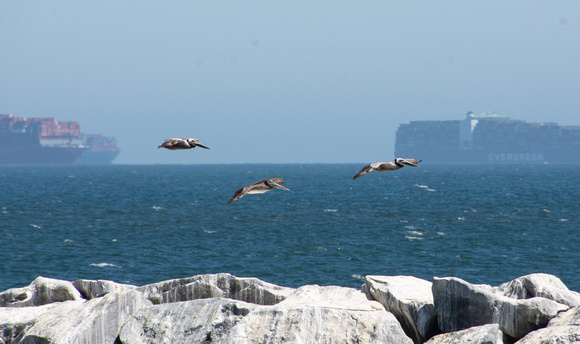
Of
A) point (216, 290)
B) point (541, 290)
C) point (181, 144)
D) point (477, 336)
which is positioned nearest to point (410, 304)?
point (477, 336)

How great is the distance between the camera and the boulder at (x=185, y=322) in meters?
12.6

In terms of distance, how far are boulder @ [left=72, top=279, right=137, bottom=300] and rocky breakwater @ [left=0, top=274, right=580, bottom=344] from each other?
102cm

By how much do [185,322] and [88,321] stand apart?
7.29ft

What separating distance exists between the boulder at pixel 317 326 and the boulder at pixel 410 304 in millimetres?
1484

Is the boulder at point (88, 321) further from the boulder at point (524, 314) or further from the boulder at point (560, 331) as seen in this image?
the boulder at point (560, 331)

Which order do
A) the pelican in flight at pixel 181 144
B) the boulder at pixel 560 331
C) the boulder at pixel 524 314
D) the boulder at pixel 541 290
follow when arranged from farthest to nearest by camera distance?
the boulder at pixel 541 290 → the boulder at pixel 524 314 → the boulder at pixel 560 331 → the pelican in flight at pixel 181 144

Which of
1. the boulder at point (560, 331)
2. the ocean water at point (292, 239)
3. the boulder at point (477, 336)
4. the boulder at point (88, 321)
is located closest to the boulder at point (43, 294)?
the boulder at point (88, 321)

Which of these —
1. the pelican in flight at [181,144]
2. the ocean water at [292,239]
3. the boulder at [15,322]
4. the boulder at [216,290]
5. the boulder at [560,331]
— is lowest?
the ocean water at [292,239]

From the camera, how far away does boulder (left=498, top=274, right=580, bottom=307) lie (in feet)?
47.5

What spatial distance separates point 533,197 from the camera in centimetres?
7881

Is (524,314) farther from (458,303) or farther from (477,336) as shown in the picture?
(477,336)

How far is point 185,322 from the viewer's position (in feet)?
42.3

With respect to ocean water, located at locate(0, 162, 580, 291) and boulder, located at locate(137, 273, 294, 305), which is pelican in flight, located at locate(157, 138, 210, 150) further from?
ocean water, located at locate(0, 162, 580, 291)

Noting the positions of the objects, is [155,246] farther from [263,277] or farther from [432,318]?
[432,318]
